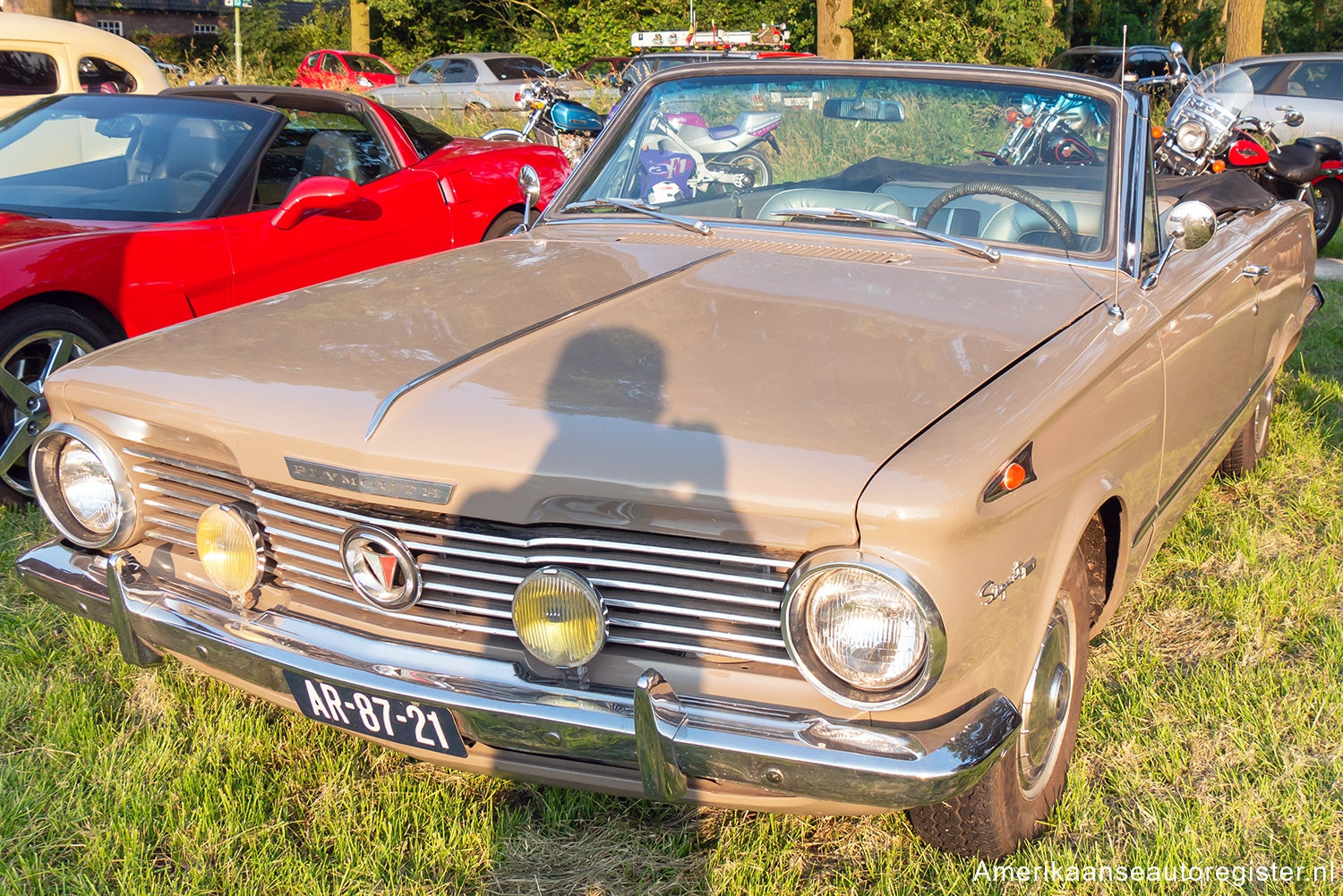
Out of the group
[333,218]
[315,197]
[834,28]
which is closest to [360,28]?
[834,28]

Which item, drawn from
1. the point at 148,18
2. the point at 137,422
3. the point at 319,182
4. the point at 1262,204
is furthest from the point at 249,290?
the point at 148,18

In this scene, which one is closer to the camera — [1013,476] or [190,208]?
[1013,476]

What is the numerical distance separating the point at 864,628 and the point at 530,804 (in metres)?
1.06

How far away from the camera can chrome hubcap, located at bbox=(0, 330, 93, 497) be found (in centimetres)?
372

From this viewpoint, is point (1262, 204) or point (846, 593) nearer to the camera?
point (846, 593)

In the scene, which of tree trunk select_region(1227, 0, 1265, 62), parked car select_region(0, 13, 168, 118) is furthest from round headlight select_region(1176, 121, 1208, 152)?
tree trunk select_region(1227, 0, 1265, 62)

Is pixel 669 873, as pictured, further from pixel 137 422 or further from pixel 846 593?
pixel 137 422

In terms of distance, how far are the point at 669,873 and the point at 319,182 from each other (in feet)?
10.2

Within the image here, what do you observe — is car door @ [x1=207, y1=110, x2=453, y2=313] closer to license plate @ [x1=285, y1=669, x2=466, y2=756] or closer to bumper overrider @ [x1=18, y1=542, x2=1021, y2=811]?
bumper overrider @ [x1=18, y1=542, x2=1021, y2=811]

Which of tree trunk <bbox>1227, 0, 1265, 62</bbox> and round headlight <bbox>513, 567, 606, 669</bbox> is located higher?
tree trunk <bbox>1227, 0, 1265, 62</bbox>

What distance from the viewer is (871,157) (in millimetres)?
3227

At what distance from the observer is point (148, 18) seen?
40.1m

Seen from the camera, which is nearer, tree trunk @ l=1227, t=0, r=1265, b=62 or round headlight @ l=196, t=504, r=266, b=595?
round headlight @ l=196, t=504, r=266, b=595

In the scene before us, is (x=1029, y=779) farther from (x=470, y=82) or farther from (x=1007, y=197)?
(x=470, y=82)
